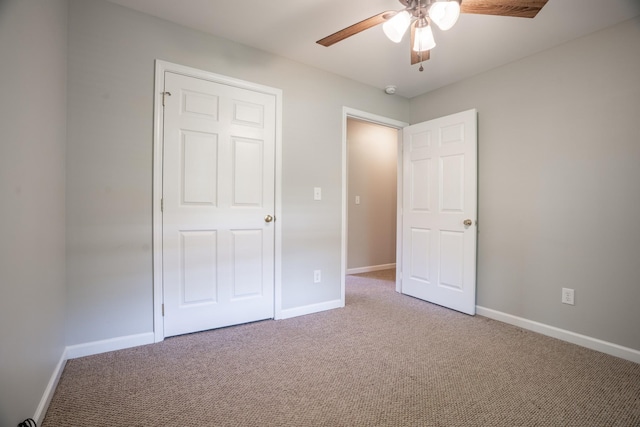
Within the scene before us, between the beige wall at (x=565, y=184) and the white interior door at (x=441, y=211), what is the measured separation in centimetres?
15

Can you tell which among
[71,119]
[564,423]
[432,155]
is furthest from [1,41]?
[432,155]

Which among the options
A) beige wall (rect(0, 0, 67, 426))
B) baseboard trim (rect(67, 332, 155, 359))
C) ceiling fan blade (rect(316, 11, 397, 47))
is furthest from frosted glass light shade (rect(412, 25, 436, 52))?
baseboard trim (rect(67, 332, 155, 359))

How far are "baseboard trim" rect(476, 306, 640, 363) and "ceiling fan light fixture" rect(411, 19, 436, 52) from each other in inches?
93.4

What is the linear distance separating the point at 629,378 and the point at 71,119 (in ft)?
12.6

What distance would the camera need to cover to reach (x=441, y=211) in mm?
3125

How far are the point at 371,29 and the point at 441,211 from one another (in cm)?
185

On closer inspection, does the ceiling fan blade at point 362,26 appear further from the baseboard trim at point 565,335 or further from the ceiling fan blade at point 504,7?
the baseboard trim at point 565,335

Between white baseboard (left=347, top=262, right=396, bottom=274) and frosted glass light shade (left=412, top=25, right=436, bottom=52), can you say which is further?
white baseboard (left=347, top=262, right=396, bottom=274)

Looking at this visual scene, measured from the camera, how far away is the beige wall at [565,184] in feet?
6.86

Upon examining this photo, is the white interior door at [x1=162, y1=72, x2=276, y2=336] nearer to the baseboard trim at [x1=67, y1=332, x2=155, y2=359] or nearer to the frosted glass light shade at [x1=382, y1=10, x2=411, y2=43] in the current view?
the baseboard trim at [x1=67, y1=332, x2=155, y2=359]

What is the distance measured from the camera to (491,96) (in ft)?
9.36

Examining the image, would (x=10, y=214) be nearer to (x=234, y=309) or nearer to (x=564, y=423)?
(x=234, y=309)

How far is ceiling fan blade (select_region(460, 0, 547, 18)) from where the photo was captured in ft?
4.69

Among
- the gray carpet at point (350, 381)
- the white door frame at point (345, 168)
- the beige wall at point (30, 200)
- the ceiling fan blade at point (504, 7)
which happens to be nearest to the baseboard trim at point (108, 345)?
the gray carpet at point (350, 381)
